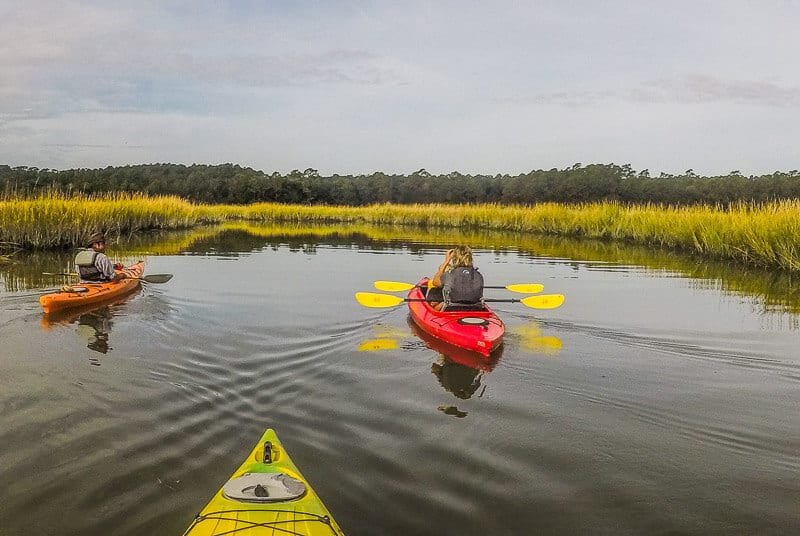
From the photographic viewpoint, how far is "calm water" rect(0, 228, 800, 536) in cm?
359

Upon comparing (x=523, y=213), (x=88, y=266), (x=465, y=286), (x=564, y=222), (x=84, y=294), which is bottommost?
(x=84, y=294)

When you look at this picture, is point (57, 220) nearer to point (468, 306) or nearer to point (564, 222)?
point (468, 306)

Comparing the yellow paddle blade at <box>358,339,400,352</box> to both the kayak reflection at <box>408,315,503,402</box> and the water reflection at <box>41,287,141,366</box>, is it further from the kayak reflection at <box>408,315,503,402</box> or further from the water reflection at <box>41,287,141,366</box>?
the water reflection at <box>41,287,141,366</box>

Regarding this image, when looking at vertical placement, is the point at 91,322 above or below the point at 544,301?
below

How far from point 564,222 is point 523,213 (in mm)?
3743

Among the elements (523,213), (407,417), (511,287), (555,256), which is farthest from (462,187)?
(407,417)

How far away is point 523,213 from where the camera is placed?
3219cm

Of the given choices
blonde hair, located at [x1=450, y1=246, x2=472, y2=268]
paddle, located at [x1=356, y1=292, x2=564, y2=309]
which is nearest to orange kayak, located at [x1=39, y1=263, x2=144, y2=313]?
paddle, located at [x1=356, y1=292, x2=564, y2=309]

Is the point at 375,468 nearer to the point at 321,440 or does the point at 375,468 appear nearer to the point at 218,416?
the point at 321,440

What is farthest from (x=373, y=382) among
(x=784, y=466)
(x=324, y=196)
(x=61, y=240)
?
(x=324, y=196)

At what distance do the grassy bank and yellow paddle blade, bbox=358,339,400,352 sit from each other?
10182mm

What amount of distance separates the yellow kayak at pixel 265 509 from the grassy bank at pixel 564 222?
44.7 feet

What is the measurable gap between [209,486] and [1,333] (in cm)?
512

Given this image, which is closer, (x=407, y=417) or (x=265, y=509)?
(x=265, y=509)
